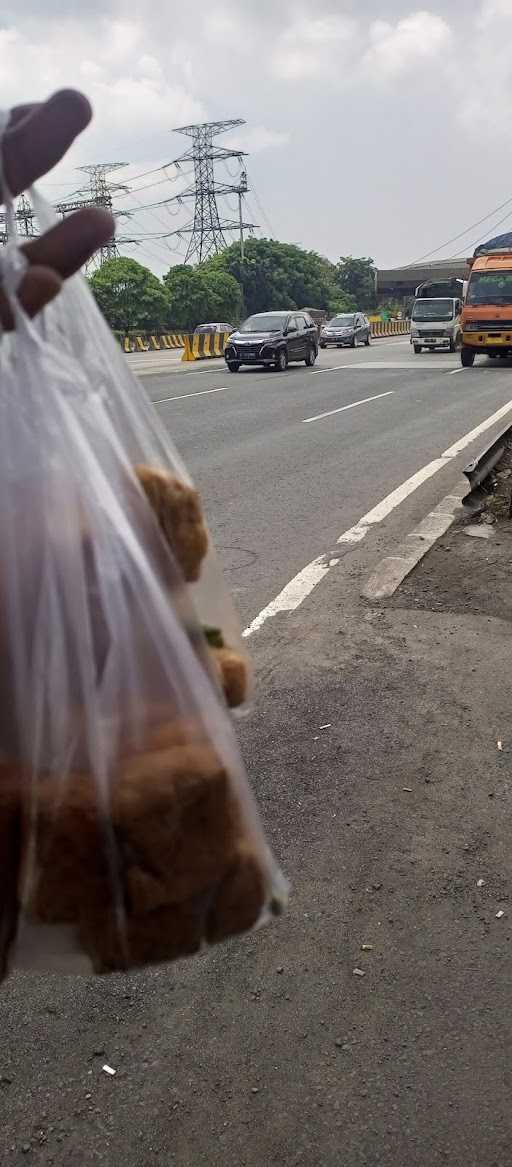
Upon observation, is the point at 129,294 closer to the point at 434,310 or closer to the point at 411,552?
the point at 434,310

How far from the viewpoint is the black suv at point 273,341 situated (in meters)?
22.0

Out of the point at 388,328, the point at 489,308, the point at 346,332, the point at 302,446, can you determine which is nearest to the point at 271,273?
the point at 388,328

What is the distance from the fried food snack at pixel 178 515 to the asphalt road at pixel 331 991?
53.2 inches

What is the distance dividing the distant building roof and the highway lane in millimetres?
70856

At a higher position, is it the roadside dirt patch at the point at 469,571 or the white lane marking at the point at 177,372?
the roadside dirt patch at the point at 469,571

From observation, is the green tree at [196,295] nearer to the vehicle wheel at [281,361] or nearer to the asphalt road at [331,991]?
the vehicle wheel at [281,361]

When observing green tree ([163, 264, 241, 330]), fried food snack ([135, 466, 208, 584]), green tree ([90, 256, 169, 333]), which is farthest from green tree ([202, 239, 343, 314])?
fried food snack ([135, 466, 208, 584])

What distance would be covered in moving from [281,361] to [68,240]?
2214cm

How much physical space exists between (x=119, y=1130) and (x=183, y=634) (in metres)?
1.36

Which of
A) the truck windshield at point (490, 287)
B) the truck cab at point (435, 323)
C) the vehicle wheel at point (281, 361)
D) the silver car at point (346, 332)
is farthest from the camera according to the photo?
the silver car at point (346, 332)

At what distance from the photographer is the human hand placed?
3.18ft

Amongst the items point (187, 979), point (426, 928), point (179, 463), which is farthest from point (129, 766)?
point (426, 928)

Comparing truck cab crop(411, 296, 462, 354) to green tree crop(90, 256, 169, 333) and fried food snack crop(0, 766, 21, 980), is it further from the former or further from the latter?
fried food snack crop(0, 766, 21, 980)

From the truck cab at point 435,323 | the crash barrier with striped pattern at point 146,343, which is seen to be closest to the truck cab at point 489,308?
the truck cab at point 435,323
